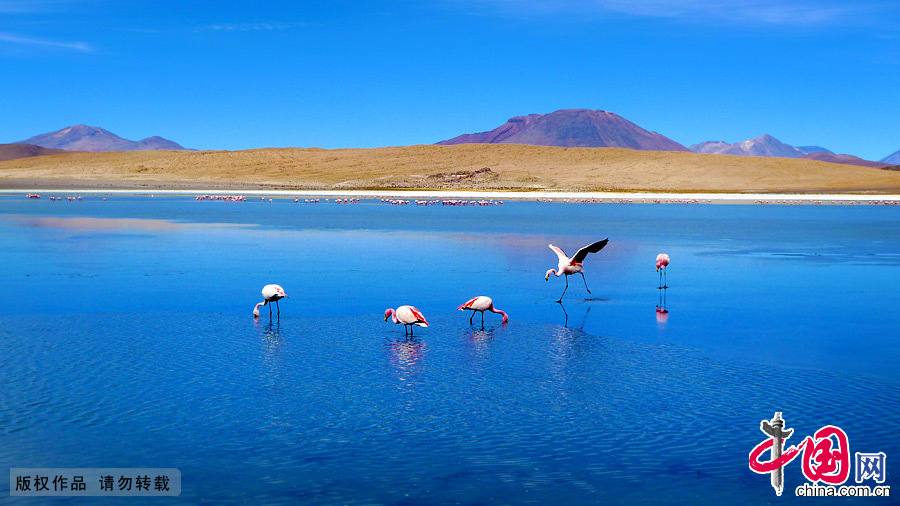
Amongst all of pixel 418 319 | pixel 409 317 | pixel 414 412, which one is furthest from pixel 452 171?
pixel 414 412

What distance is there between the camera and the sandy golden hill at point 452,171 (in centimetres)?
10094

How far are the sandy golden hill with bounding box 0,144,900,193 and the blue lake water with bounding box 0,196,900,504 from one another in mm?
76006

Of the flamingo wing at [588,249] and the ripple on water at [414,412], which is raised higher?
the flamingo wing at [588,249]

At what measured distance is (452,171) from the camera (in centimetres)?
11306

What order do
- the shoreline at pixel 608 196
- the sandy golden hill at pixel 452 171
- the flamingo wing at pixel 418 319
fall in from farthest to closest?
the sandy golden hill at pixel 452 171 → the shoreline at pixel 608 196 → the flamingo wing at pixel 418 319

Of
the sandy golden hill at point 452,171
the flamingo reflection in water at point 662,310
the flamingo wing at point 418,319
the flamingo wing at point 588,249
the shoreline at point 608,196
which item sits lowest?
the flamingo reflection in water at point 662,310

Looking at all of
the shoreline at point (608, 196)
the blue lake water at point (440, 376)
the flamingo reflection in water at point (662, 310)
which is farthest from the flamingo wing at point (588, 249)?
the shoreline at point (608, 196)

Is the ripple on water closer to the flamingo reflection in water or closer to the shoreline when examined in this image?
the flamingo reflection in water

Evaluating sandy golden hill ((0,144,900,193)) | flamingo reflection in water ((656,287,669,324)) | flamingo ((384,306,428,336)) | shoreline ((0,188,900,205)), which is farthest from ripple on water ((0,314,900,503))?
sandy golden hill ((0,144,900,193))

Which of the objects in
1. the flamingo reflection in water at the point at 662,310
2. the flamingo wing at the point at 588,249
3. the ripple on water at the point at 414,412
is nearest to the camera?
the ripple on water at the point at 414,412

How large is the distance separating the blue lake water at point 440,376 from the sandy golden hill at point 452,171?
76006 mm

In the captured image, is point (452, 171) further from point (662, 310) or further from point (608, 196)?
point (662, 310)

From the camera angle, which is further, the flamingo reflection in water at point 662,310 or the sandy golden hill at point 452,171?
the sandy golden hill at point 452,171

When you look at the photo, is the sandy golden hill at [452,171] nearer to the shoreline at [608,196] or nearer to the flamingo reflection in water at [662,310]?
the shoreline at [608,196]
